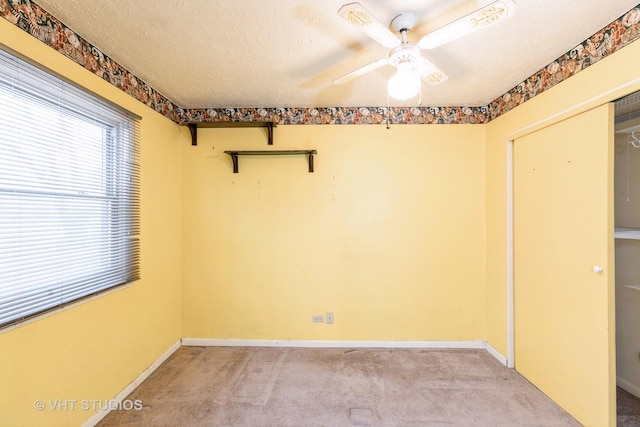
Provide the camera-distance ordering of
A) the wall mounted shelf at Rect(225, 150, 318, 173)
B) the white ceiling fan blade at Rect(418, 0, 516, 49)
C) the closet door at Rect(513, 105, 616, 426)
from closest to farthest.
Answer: the white ceiling fan blade at Rect(418, 0, 516, 49)
the closet door at Rect(513, 105, 616, 426)
the wall mounted shelf at Rect(225, 150, 318, 173)

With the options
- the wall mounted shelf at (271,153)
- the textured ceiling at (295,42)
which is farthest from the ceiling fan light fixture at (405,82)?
the wall mounted shelf at (271,153)

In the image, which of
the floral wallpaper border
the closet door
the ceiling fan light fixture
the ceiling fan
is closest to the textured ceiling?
the floral wallpaper border

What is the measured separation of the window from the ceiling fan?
1.60 meters

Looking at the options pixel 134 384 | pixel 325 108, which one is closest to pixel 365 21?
pixel 325 108

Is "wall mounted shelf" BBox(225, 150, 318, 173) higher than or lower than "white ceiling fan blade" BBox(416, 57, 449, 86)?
lower

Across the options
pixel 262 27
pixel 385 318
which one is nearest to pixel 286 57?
pixel 262 27

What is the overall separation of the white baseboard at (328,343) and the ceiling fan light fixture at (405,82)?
2.37m

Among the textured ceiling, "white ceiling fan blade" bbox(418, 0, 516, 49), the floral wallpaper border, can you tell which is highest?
the textured ceiling

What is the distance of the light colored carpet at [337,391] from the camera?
5.86ft

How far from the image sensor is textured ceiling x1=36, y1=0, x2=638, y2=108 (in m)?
1.39

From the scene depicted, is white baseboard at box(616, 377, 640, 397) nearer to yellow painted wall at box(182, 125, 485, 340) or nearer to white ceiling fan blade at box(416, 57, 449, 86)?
yellow painted wall at box(182, 125, 485, 340)

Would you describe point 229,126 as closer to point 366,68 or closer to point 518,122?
point 366,68

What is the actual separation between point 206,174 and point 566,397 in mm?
3475

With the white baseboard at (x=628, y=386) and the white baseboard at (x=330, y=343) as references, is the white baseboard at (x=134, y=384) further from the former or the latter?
the white baseboard at (x=628, y=386)
